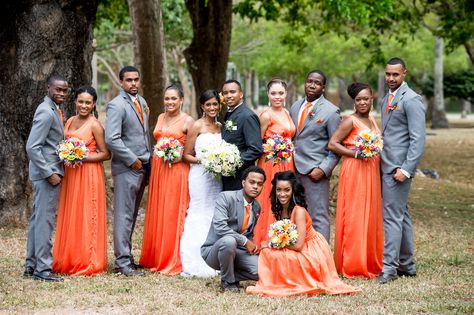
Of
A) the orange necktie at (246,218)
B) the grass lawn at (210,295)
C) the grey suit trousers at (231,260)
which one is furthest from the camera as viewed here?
the orange necktie at (246,218)

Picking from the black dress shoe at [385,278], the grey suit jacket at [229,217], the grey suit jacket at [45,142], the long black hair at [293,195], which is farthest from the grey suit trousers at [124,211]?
the black dress shoe at [385,278]

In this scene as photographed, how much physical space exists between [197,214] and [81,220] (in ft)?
4.23

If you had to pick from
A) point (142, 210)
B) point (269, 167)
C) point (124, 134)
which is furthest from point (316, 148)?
point (142, 210)

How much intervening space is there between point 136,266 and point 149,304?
6.73 ft

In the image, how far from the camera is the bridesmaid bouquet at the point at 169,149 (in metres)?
9.45

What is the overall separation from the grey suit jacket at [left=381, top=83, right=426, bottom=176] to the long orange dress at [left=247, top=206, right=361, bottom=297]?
1.34 m

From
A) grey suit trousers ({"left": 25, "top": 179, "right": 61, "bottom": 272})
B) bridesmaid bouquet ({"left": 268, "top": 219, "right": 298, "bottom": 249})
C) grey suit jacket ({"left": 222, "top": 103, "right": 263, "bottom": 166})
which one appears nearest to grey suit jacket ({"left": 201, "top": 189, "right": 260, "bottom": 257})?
bridesmaid bouquet ({"left": 268, "top": 219, "right": 298, "bottom": 249})

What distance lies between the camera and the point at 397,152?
9.10 meters

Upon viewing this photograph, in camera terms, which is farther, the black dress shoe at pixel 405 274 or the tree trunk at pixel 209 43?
the tree trunk at pixel 209 43

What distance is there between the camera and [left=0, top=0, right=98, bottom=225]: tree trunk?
12.3 metres

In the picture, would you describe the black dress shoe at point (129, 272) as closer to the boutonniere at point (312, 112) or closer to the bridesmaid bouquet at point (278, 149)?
the bridesmaid bouquet at point (278, 149)

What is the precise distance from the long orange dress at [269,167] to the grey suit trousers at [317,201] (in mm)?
287

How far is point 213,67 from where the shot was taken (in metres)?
18.9

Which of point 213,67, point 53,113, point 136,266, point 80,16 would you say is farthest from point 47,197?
point 213,67
